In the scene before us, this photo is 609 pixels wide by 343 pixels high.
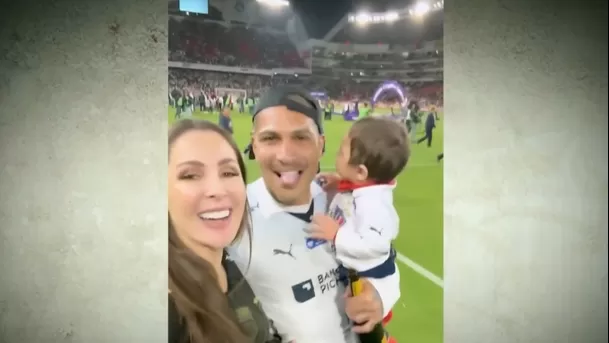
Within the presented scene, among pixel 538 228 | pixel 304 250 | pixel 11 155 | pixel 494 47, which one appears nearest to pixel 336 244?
pixel 304 250

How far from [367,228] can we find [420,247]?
0.51ft

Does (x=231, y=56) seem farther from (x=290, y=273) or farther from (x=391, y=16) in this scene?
(x=290, y=273)

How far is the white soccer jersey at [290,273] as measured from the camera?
4.72 ft

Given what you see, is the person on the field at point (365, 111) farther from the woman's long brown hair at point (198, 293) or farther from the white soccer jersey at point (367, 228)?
the woman's long brown hair at point (198, 293)

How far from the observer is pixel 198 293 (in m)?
1.42

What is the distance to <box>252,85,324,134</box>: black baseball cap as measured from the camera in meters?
1.46

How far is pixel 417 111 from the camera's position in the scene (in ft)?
5.03

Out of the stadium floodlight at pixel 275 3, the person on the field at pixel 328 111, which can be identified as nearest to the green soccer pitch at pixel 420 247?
the person on the field at pixel 328 111

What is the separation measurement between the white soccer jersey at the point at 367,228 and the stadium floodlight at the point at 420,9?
445mm

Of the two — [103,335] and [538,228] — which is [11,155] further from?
[538,228]

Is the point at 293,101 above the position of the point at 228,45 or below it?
below

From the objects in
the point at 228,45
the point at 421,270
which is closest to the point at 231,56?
the point at 228,45

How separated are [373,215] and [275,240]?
0.84 ft

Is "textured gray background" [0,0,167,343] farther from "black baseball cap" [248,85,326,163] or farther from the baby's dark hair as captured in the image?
the baby's dark hair
